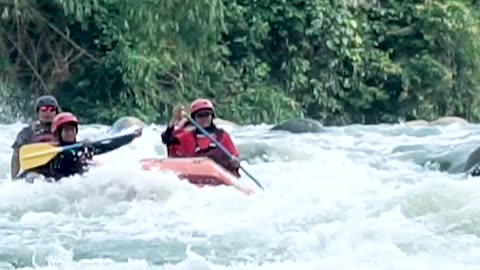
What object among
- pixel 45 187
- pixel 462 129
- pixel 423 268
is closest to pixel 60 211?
pixel 45 187

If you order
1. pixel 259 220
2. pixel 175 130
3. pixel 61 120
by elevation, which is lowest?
pixel 259 220

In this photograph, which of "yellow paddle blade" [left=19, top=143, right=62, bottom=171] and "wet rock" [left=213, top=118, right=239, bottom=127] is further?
"wet rock" [left=213, top=118, right=239, bottom=127]

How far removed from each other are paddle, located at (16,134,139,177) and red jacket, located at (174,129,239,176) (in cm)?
78

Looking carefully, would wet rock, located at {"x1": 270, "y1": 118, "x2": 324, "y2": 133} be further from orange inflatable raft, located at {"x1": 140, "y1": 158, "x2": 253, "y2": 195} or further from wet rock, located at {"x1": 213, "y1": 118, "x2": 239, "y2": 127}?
orange inflatable raft, located at {"x1": 140, "y1": 158, "x2": 253, "y2": 195}

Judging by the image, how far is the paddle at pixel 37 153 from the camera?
8.64 m

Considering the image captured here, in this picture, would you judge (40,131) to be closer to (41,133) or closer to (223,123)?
(41,133)

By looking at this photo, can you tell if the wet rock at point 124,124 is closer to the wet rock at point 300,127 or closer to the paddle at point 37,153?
the wet rock at point 300,127

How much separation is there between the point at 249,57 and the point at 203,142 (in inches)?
297

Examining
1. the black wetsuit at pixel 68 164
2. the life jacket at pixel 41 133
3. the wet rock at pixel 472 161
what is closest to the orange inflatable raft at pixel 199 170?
the black wetsuit at pixel 68 164

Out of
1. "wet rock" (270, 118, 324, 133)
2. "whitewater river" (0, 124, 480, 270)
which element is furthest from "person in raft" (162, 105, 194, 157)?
"wet rock" (270, 118, 324, 133)

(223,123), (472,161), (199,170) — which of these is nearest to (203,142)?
(199,170)

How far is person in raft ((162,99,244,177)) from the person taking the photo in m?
9.05

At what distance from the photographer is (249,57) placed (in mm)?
16672

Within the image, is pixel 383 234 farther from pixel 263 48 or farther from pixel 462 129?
pixel 263 48
